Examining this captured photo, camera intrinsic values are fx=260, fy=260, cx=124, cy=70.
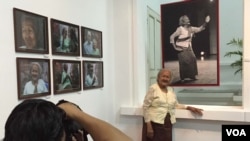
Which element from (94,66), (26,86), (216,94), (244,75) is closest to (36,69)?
(26,86)

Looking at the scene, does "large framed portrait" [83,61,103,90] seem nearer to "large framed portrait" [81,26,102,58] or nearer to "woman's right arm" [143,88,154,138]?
"large framed portrait" [81,26,102,58]

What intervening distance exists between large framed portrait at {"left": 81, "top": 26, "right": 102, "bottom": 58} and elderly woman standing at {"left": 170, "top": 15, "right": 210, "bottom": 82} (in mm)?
1063

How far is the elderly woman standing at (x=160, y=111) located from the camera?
3.18m

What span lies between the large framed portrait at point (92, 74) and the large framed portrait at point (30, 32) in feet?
2.27

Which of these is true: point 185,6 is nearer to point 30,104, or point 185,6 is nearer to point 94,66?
point 94,66

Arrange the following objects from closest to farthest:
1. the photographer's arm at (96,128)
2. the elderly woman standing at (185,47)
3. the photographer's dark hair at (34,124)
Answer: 1. the photographer's dark hair at (34,124)
2. the photographer's arm at (96,128)
3. the elderly woman standing at (185,47)

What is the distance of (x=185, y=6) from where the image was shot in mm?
3592

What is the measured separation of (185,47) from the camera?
358cm

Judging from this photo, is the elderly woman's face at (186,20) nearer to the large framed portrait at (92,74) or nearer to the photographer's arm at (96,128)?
the large framed portrait at (92,74)

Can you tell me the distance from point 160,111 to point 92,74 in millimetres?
948

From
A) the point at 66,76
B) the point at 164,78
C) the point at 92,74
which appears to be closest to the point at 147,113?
the point at 164,78

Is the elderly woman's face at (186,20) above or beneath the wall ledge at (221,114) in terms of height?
above
